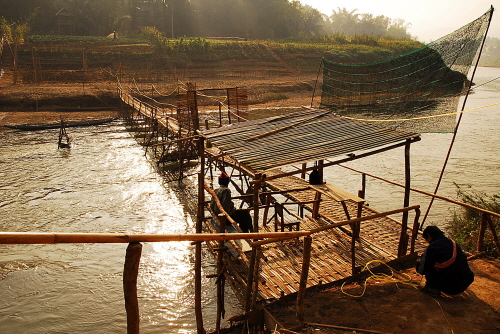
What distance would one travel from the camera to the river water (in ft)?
25.6

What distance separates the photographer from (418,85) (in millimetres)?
9125

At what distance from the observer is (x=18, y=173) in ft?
51.4

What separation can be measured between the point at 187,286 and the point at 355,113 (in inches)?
224

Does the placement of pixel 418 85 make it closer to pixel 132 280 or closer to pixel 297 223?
pixel 297 223

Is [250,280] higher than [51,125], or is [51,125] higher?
[250,280]

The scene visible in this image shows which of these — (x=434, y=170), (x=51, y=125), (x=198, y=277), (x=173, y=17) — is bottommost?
(x=51, y=125)

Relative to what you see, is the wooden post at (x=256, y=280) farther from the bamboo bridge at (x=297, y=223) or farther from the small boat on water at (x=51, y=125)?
the small boat on water at (x=51, y=125)

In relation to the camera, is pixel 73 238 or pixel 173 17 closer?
pixel 73 238

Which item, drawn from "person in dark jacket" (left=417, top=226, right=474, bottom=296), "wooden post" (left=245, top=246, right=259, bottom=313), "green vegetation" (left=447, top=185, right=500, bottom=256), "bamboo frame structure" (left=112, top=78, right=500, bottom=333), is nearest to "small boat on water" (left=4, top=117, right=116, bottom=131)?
"bamboo frame structure" (left=112, top=78, right=500, bottom=333)

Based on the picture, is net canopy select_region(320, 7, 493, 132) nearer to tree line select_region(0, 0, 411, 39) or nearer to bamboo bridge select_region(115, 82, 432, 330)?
bamboo bridge select_region(115, 82, 432, 330)

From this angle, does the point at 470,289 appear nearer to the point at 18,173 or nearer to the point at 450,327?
the point at 450,327

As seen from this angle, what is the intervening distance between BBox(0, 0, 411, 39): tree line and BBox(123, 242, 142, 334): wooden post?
46.3 meters

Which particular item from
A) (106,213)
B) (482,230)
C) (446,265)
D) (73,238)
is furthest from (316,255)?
(106,213)

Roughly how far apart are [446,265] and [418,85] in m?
5.25
